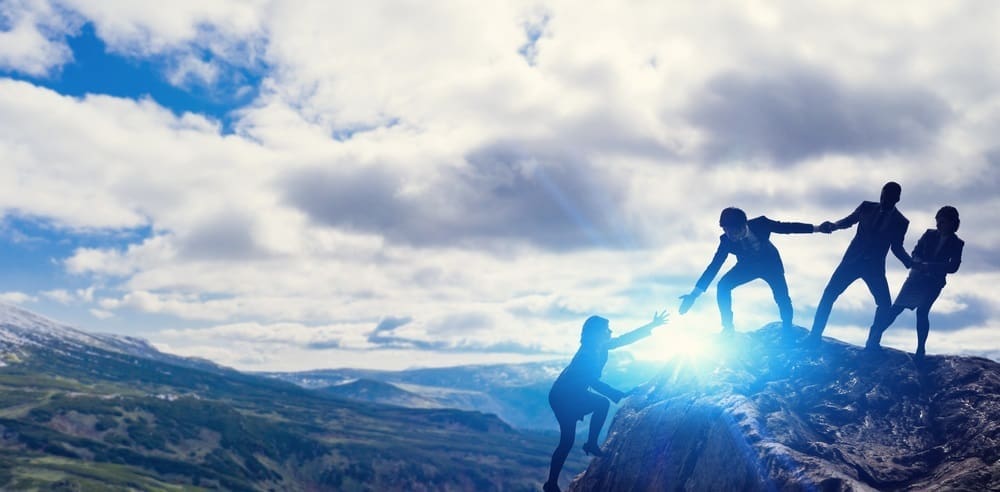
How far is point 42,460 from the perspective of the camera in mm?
141625

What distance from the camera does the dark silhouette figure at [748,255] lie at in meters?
15.9

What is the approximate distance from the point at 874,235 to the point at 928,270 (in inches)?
51.4

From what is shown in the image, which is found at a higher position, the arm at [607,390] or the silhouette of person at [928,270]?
the silhouette of person at [928,270]

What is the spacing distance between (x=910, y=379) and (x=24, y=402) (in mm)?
228994

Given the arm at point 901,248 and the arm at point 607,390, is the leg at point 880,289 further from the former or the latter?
the arm at point 607,390

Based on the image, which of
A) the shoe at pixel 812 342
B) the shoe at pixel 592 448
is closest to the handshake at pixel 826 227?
the shoe at pixel 812 342

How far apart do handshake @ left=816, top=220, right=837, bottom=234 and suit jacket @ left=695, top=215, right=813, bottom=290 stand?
20 cm

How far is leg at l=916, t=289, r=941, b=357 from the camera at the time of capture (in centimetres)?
1518

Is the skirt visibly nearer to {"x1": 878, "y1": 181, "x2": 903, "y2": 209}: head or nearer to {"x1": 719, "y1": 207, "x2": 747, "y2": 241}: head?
{"x1": 878, "y1": 181, "x2": 903, "y2": 209}: head

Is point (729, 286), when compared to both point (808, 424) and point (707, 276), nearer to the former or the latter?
point (707, 276)

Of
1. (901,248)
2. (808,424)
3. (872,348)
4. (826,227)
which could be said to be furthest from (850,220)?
(808,424)

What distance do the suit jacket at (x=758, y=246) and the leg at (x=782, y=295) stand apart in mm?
196

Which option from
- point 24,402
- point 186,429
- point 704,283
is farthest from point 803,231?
point 24,402

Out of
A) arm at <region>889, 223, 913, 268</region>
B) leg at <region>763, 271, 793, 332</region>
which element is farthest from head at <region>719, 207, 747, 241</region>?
arm at <region>889, 223, 913, 268</region>
